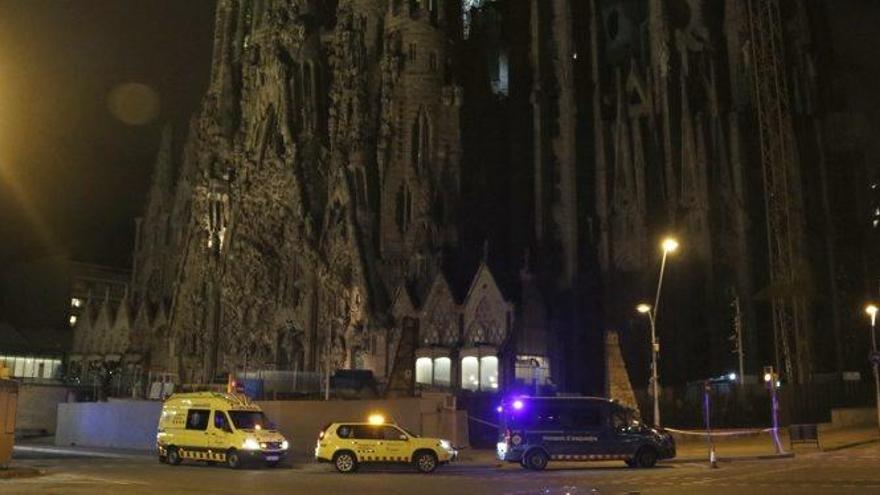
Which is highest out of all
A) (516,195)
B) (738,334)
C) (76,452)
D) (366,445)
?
(516,195)

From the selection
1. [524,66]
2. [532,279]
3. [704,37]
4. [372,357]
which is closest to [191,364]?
[372,357]

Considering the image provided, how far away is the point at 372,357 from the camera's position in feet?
190

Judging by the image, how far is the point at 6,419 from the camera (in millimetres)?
25453

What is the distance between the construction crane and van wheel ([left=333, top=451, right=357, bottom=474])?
35.2m

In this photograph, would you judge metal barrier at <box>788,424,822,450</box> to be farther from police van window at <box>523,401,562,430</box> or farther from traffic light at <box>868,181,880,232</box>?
traffic light at <box>868,181,880,232</box>

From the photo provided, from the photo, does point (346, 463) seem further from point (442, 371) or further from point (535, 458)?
point (442, 371)

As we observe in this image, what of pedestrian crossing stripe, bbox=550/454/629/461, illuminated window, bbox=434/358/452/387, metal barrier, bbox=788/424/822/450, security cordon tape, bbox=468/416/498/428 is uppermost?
illuminated window, bbox=434/358/452/387

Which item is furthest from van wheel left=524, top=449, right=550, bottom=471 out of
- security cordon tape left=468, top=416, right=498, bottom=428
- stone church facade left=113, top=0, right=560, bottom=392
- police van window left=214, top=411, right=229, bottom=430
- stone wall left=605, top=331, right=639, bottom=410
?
stone church facade left=113, top=0, right=560, bottom=392

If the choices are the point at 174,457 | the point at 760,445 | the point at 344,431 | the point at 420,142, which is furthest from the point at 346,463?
the point at 420,142

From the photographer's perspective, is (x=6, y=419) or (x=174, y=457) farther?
(x=174, y=457)

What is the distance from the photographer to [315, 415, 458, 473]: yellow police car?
27266 millimetres

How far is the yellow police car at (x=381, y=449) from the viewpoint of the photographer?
27.3 metres

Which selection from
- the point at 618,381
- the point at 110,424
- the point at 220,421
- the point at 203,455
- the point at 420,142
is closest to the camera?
the point at 220,421

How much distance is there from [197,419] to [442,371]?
30.1 m
